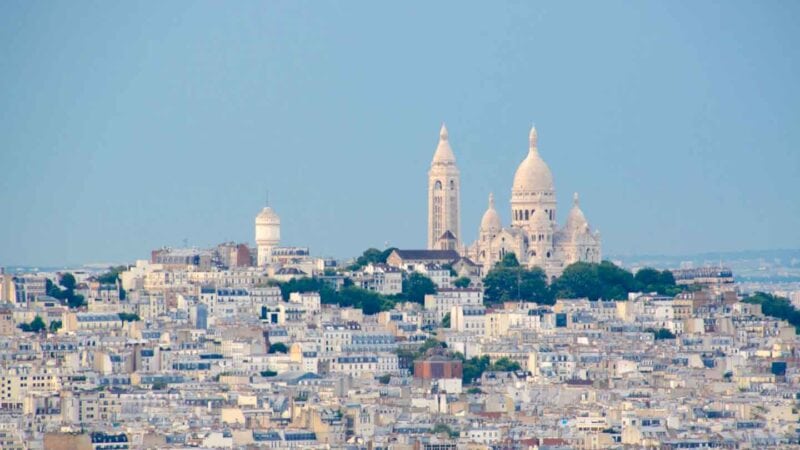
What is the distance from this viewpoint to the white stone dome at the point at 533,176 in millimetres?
105062

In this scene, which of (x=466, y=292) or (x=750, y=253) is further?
(x=750, y=253)

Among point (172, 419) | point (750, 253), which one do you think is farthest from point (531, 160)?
point (750, 253)

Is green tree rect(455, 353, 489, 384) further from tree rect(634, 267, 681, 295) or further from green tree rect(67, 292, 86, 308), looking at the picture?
green tree rect(67, 292, 86, 308)

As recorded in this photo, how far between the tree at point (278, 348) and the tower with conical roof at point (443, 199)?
Result: 19290 millimetres

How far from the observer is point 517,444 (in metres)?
68.3

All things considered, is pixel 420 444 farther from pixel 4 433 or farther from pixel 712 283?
pixel 712 283

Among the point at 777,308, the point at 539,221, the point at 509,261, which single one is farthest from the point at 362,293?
the point at 777,308

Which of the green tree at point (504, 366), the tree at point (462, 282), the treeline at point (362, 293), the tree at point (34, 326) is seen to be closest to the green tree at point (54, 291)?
the tree at point (34, 326)

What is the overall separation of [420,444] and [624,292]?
94.8 ft

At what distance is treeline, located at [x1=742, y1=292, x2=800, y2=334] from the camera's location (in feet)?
312

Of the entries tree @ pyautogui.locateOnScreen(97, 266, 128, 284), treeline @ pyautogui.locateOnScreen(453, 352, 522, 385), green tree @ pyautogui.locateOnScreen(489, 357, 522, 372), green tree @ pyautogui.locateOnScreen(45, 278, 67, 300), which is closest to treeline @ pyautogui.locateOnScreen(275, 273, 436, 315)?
tree @ pyautogui.locateOnScreen(97, 266, 128, 284)

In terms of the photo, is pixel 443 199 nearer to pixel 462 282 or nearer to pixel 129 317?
pixel 462 282

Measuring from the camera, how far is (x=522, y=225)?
10375 cm

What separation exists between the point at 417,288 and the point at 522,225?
893 cm
